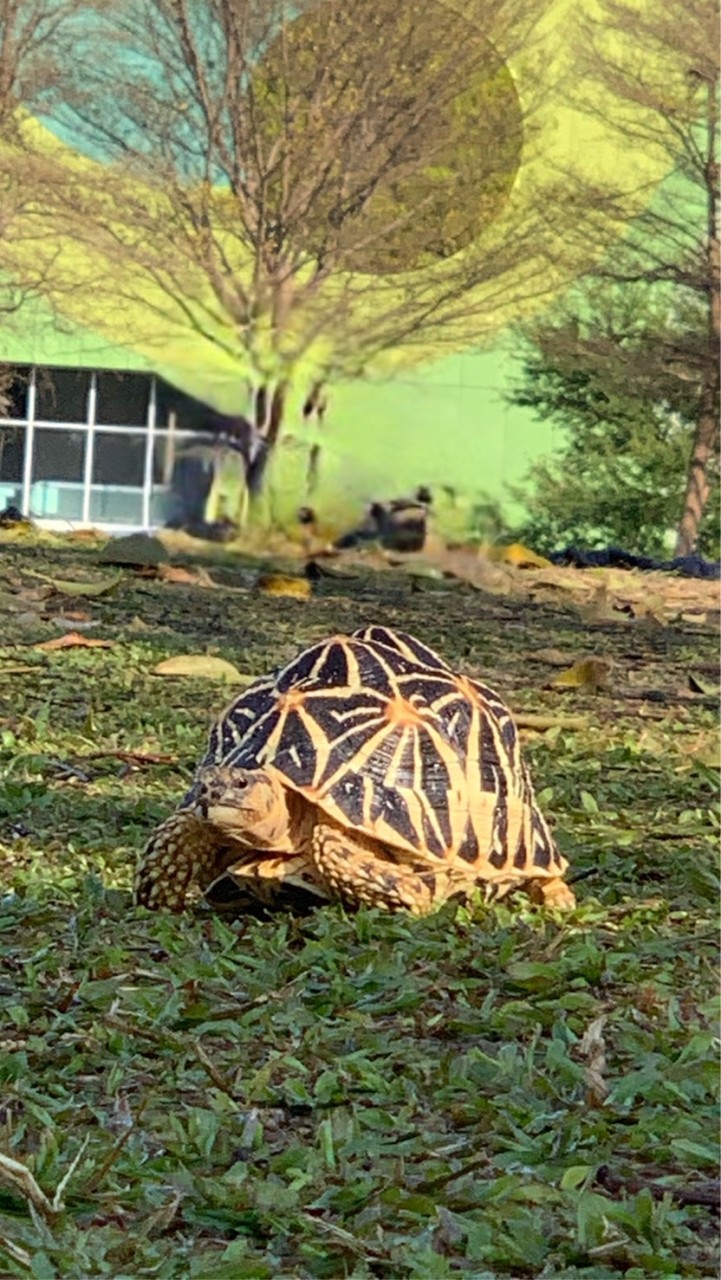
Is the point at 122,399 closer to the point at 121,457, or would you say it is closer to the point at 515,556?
the point at 121,457

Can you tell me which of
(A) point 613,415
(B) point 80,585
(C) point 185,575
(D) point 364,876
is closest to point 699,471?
(A) point 613,415

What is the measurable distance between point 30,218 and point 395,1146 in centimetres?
126

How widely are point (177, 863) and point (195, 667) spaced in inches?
38.8

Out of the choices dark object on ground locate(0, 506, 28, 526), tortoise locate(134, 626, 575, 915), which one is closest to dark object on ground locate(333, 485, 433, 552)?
tortoise locate(134, 626, 575, 915)

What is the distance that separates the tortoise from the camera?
51.5 inches

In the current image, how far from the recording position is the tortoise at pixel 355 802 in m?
1.31

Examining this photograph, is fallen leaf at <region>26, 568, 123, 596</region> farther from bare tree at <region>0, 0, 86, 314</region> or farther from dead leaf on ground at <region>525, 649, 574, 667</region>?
dead leaf on ground at <region>525, 649, 574, 667</region>

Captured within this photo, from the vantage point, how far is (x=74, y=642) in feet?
7.78

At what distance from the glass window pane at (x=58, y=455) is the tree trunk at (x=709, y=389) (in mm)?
858

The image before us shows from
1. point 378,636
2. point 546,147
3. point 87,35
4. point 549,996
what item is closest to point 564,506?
point 546,147

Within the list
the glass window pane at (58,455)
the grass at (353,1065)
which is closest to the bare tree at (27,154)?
the glass window pane at (58,455)

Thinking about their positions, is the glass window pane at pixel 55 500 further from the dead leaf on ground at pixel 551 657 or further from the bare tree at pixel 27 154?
the dead leaf on ground at pixel 551 657

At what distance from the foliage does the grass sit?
257 mm

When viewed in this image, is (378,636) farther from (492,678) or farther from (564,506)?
(492,678)
